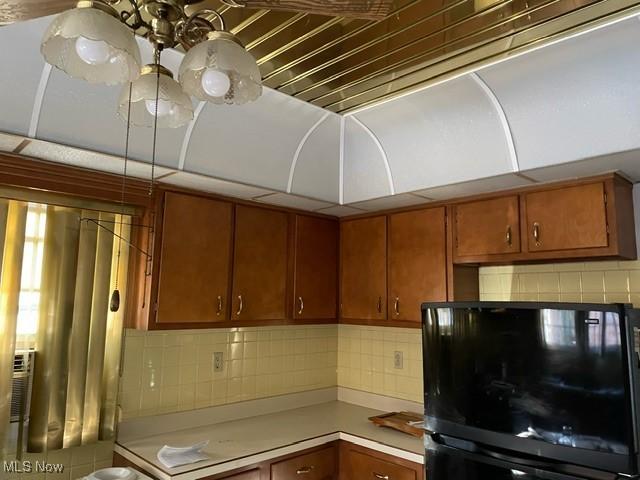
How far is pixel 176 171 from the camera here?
225cm

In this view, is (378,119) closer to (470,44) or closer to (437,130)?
(437,130)

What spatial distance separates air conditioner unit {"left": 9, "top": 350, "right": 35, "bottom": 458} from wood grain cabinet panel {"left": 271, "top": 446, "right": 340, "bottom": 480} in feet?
3.68

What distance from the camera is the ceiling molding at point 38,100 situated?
1.74 metres

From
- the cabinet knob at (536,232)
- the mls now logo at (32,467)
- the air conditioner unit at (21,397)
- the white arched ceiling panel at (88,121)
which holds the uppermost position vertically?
the white arched ceiling panel at (88,121)

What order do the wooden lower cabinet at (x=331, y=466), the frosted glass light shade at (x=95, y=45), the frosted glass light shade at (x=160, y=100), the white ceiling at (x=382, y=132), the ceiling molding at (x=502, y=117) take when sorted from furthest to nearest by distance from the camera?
the wooden lower cabinet at (x=331, y=466)
the ceiling molding at (x=502, y=117)
the white ceiling at (x=382, y=132)
the frosted glass light shade at (x=160, y=100)
the frosted glass light shade at (x=95, y=45)

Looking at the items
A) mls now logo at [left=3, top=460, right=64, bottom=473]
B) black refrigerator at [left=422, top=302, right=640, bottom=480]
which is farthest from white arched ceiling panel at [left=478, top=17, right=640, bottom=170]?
mls now logo at [left=3, top=460, right=64, bottom=473]

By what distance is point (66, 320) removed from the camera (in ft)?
7.32

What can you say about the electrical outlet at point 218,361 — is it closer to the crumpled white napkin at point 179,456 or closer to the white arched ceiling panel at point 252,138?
the crumpled white napkin at point 179,456

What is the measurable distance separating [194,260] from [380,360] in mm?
1453

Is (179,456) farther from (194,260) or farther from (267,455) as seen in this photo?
(194,260)

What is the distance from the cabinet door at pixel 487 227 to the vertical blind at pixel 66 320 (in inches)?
70.3

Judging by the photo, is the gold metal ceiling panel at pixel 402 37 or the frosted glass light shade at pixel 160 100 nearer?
the frosted glass light shade at pixel 160 100

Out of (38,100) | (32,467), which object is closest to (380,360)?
(32,467)

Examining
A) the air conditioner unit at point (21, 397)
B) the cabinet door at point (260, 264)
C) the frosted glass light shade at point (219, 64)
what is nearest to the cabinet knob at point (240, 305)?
the cabinet door at point (260, 264)
